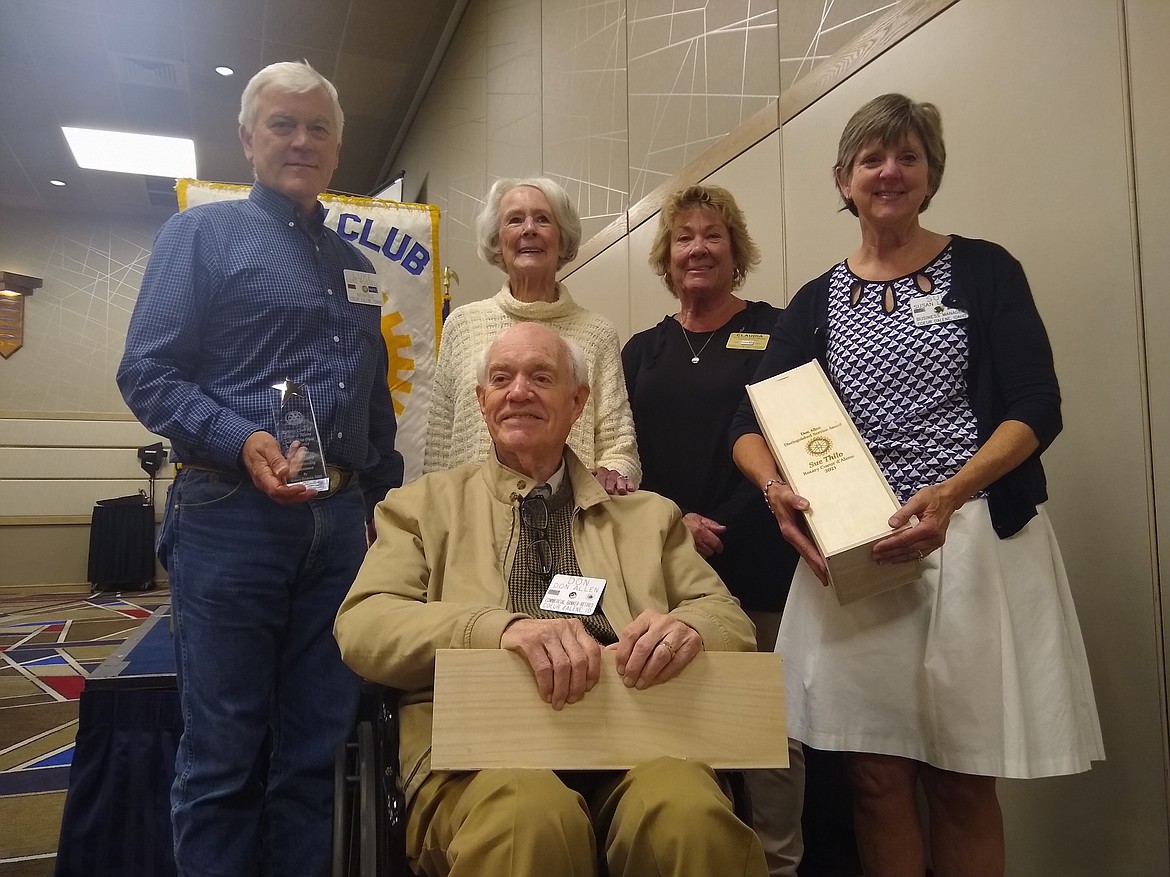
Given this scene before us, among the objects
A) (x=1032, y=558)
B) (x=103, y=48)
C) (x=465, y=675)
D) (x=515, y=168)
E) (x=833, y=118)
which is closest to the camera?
(x=465, y=675)

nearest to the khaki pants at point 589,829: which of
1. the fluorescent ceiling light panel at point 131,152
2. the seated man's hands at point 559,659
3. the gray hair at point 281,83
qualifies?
the seated man's hands at point 559,659

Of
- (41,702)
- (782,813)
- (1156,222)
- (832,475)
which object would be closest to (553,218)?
(832,475)

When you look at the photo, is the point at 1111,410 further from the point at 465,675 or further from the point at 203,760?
the point at 203,760

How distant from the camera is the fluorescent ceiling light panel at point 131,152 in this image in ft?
25.2

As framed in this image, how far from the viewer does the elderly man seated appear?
3.26 feet

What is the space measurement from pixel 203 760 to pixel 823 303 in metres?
1.51

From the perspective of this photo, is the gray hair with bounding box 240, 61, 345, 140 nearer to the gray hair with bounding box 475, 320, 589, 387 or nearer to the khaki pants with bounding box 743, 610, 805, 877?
the gray hair with bounding box 475, 320, 589, 387

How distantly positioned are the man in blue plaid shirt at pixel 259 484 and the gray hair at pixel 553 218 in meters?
0.49

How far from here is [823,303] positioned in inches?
64.5

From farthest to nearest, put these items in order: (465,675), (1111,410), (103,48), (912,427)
Result: (103,48)
(1111,410)
(912,427)
(465,675)

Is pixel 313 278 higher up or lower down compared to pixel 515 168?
lower down

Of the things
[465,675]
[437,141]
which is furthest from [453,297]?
[465,675]

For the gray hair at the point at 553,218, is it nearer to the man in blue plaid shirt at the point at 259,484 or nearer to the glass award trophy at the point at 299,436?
the man in blue plaid shirt at the point at 259,484

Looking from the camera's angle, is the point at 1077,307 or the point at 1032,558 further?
the point at 1077,307
